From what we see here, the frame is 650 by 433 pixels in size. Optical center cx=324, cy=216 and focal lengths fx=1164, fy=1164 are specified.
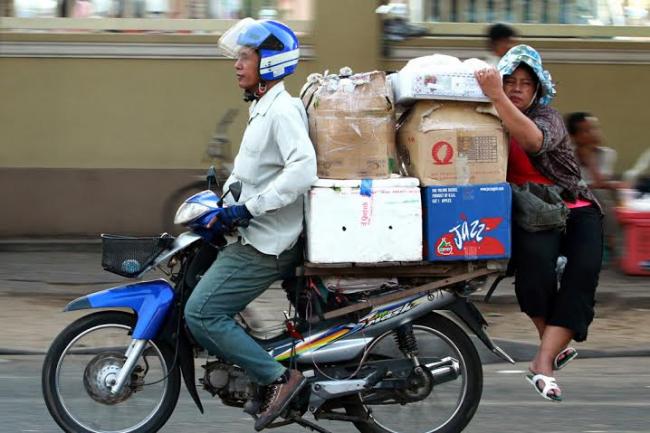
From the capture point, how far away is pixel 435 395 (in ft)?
18.0

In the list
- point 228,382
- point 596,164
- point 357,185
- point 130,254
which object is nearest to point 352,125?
point 357,185

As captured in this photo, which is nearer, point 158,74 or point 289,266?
point 289,266

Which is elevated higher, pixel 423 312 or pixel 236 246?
pixel 236 246

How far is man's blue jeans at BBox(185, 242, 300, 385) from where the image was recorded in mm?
5172

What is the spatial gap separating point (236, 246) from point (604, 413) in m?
2.44

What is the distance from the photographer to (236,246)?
527 centimetres

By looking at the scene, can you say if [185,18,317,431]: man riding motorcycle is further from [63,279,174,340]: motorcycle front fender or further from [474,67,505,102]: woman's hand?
[474,67,505,102]: woman's hand

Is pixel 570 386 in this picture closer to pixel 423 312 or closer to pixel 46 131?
pixel 423 312

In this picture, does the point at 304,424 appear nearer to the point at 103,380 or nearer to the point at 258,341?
the point at 258,341

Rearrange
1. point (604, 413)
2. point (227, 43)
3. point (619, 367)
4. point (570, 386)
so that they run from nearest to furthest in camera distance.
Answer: point (227, 43)
point (604, 413)
point (570, 386)
point (619, 367)

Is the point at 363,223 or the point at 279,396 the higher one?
the point at 363,223

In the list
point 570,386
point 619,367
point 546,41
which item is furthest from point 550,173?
point 546,41

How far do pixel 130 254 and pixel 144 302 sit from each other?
0.23 m

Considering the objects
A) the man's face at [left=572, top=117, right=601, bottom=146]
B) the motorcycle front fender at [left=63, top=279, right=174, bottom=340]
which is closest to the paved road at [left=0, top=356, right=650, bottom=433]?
the motorcycle front fender at [left=63, top=279, right=174, bottom=340]
